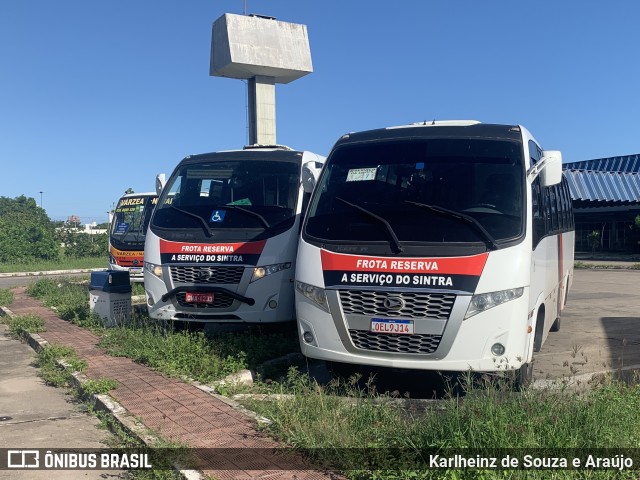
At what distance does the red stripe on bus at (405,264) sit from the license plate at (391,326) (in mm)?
458

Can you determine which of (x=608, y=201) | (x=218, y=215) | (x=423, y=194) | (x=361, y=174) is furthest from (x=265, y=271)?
(x=608, y=201)

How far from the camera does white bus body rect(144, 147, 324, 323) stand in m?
7.92

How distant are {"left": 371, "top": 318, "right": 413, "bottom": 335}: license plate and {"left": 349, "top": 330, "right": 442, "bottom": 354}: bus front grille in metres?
0.05

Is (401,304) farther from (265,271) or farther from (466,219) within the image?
(265,271)

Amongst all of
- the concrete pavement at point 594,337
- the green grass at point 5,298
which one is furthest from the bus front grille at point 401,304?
the green grass at point 5,298

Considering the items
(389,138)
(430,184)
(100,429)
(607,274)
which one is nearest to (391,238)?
(430,184)

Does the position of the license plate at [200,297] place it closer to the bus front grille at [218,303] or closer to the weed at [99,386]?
the bus front grille at [218,303]

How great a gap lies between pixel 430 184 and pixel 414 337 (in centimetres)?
155

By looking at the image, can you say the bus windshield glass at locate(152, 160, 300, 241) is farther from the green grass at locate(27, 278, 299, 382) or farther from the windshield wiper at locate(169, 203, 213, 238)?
the green grass at locate(27, 278, 299, 382)

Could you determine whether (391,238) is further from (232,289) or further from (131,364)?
(131,364)

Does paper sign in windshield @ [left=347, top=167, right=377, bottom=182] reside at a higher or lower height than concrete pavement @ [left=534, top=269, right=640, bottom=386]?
higher

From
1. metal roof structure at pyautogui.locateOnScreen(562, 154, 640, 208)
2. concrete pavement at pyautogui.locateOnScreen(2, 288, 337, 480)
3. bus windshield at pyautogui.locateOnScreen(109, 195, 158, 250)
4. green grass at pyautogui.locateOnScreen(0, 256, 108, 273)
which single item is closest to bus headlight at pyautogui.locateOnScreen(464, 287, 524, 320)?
concrete pavement at pyautogui.locateOnScreen(2, 288, 337, 480)

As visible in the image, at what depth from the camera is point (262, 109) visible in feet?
138

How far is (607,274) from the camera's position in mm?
23719
